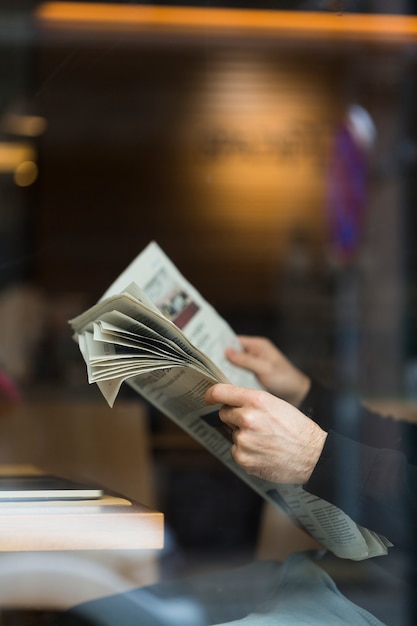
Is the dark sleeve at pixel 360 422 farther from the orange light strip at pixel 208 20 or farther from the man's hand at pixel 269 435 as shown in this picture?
the orange light strip at pixel 208 20

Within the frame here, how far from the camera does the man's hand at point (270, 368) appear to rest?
1128 mm

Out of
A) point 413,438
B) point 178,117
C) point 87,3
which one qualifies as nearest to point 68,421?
point 87,3

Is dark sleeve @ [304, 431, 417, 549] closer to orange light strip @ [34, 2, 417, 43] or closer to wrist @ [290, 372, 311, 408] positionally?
wrist @ [290, 372, 311, 408]

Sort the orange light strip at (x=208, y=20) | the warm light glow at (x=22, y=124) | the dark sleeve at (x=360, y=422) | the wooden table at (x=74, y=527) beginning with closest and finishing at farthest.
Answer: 1. the wooden table at (x=74, y=527)
2. the dark sleeve at (x=360, y=422)
3. the orange light strip at (x=208, y=20)
4. the warm light glow at (x=22, y=124)

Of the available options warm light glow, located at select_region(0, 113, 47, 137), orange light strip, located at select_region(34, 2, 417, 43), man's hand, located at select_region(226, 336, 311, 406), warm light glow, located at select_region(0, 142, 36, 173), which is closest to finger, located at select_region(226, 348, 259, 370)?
man's hand, located at select_region(226, 336, 311, 406)

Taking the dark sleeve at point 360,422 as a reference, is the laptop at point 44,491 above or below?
below

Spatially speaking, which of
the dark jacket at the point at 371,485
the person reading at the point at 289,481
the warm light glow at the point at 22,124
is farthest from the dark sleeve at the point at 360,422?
the warm light glow at the point at 22,124

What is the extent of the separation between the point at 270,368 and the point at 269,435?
378 millimetres

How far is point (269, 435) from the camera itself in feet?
2.55

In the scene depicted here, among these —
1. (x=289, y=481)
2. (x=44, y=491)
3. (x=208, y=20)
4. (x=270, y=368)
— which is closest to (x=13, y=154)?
(x=208, y=20)

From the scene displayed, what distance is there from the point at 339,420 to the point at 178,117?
11.0ft

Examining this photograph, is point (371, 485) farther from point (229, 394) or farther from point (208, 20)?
point (208, 20)

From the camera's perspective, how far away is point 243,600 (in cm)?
104

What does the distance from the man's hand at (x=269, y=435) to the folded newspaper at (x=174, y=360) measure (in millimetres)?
37
